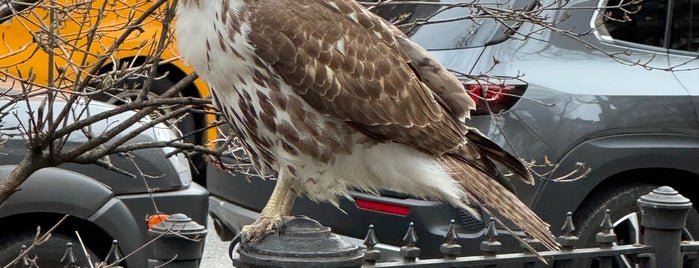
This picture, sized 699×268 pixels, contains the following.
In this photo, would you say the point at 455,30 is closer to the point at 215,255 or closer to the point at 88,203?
the point at 88,203

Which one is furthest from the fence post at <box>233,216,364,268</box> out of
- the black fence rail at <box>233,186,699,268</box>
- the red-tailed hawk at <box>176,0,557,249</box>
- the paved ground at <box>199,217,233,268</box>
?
the paved ground at <box>199,217,233,268</box>

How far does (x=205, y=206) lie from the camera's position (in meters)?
5.40

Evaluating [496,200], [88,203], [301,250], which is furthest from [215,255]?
[301,250]

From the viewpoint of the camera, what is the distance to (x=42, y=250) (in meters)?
4.76

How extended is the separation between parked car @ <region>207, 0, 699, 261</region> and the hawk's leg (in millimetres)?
1969

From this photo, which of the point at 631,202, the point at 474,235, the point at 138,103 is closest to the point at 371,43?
the point at 138,103

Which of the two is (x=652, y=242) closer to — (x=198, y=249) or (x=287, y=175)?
(x=287, y=175)

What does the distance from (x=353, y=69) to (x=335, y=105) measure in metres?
0.14

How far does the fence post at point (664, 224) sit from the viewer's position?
13.4 feet

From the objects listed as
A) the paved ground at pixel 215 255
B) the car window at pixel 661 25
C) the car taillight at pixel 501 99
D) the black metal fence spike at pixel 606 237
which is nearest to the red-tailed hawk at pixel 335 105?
the black metal fence spike at pixel 606 237

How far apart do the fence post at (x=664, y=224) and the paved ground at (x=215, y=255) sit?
12.6 ft

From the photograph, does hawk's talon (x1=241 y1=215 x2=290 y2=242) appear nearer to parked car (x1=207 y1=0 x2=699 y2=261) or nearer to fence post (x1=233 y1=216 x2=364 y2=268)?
fence post (x1=233 y1=216 x2=364 y2=268)

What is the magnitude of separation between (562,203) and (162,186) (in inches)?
74.2

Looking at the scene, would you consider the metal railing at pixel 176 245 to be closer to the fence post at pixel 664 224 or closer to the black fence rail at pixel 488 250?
the black fence rail at pixel 488 250
